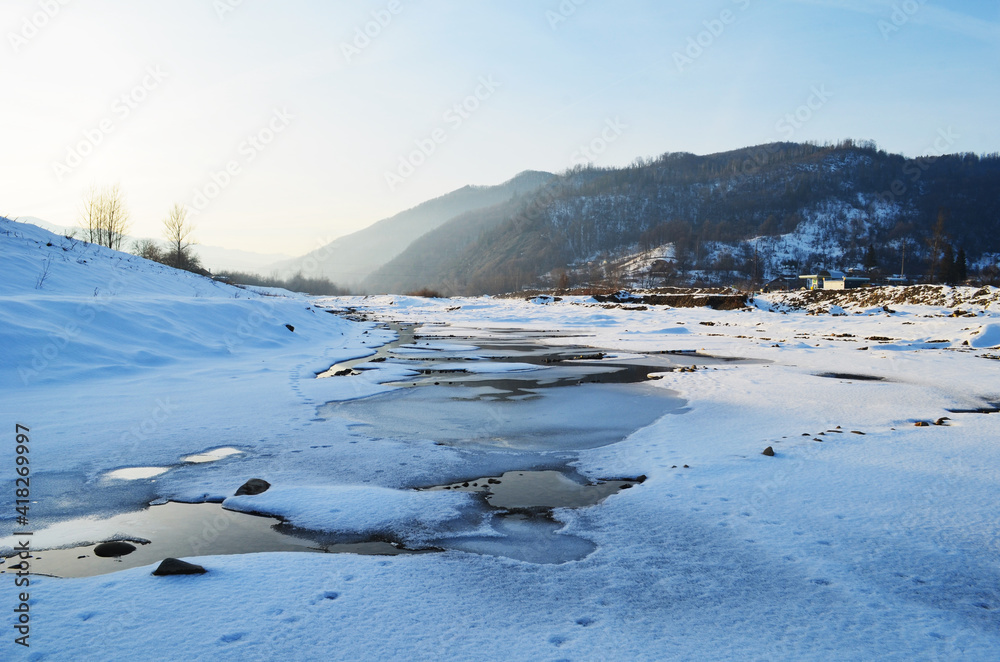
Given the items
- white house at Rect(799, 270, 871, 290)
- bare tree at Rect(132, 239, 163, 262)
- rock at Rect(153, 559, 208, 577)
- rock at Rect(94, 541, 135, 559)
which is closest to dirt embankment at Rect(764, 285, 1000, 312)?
white house at Rect(799, 270, 871, 290)

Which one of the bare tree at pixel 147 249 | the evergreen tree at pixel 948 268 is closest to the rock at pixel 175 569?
the bare tree at pixel 147 249

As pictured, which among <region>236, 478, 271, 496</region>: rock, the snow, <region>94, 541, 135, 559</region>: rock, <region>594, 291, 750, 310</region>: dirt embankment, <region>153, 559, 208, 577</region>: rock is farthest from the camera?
<region>594, 291, 750, 310</region>: dirt embankment

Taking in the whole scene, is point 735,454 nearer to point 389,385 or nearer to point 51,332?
point 389,385

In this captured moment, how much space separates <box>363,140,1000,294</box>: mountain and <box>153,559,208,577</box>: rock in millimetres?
110218

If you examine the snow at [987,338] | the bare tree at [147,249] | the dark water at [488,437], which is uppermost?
the bare tree at [147,249]

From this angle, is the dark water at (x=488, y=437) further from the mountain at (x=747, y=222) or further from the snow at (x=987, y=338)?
the mountain at (x=747, y=222)

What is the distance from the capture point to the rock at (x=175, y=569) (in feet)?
10.0

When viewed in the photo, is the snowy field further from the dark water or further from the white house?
the white house

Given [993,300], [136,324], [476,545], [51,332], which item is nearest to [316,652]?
[476,545]

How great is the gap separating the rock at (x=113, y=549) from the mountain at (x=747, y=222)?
110 m

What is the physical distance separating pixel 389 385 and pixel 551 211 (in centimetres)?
18170

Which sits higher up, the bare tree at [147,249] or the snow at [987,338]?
the bare tree at [147,249]

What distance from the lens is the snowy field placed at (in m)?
2.59

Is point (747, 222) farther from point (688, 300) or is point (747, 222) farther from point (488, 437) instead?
point (488, 437)
